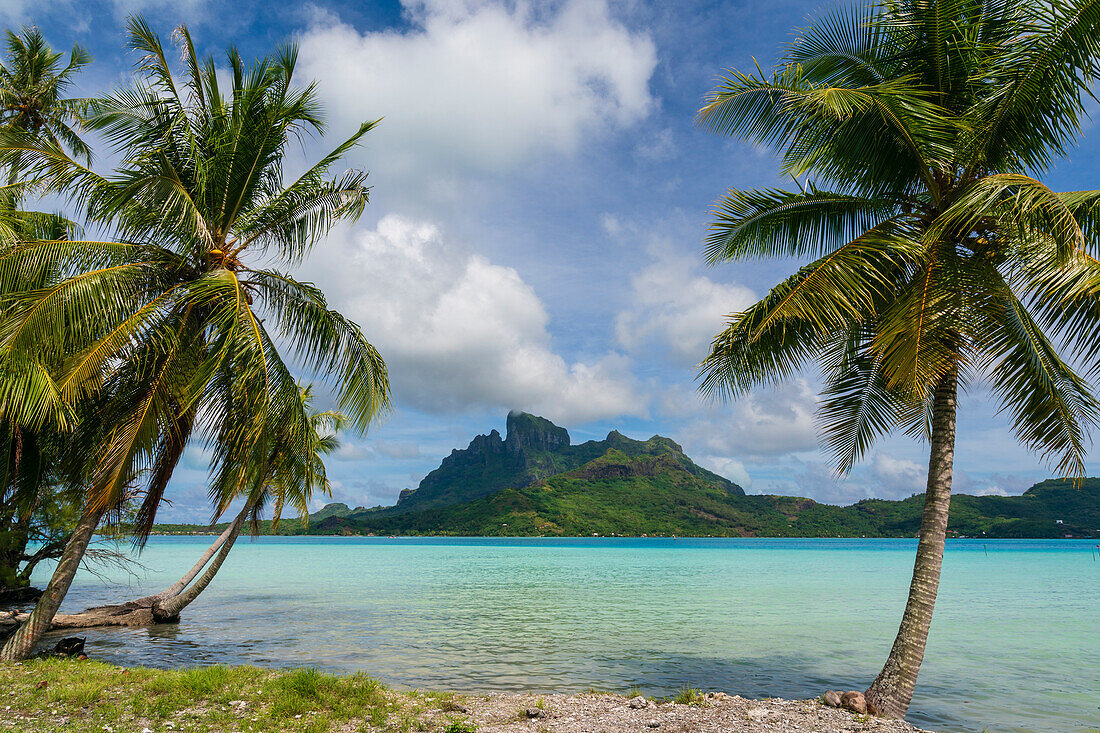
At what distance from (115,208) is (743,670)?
49.2 feet

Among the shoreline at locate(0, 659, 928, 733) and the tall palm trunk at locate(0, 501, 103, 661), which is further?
the tall palm trunk at locate(0, 501, 103, 661)

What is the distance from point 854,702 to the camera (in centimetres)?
852

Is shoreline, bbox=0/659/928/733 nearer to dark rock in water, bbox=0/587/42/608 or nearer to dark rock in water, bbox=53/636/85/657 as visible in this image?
dark rock in water, bbox=53/636/85/657

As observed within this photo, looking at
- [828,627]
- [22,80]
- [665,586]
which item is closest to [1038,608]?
[828,627]

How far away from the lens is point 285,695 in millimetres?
8102

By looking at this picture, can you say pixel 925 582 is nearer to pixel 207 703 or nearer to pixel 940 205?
pixel 940 205

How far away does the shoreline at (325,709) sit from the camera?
722 cm

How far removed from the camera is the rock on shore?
7523mm

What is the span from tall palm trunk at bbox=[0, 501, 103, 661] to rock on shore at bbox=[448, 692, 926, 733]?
280 inches

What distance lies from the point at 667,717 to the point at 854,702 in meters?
2.71

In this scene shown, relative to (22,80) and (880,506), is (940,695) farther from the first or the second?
(880,506)

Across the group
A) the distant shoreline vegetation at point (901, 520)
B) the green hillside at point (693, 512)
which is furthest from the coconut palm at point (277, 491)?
the green hillside at point (693, 512)

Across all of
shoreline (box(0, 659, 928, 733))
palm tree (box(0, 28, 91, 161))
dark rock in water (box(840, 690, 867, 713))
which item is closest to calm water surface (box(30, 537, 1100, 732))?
dark rock in water (box(840, 690, 867, 713))

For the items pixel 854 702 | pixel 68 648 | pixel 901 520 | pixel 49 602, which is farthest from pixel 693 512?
pixel 49 602
